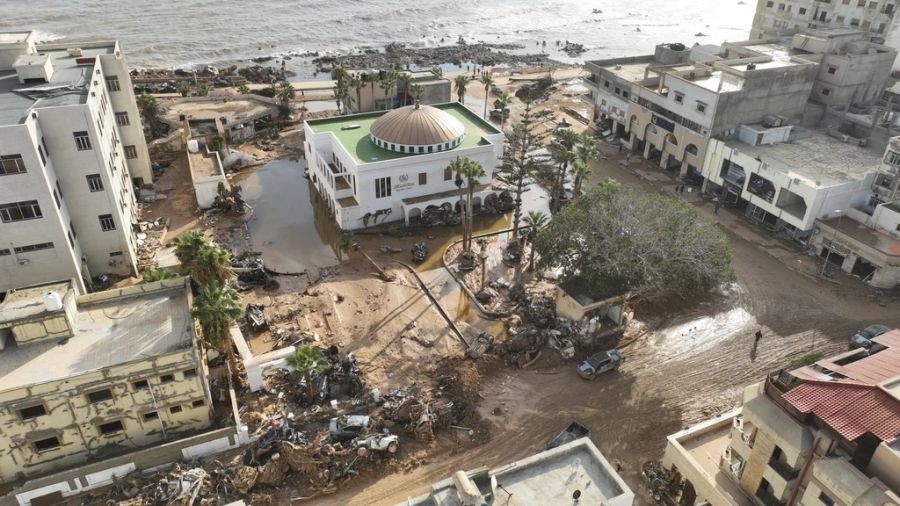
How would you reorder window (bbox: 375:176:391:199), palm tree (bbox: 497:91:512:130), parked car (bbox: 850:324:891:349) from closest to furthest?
parked car (bbox: 850:324:891:349) < window (bbox: 375:176:391:199) < palm tree (bbox: 497:91:512:130)

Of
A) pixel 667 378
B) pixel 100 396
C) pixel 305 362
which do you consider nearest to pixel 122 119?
pixel 100 396

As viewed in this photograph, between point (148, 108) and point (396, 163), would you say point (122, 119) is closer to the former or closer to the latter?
point (148, 108)

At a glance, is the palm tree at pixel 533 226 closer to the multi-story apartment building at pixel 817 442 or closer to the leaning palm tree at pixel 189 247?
the multi-story apartment building at pixel 817 442

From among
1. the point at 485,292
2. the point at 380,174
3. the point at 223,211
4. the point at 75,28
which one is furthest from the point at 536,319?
the point at 75,28

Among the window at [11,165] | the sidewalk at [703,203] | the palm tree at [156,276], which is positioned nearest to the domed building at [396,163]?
the sidewalk at [703,203]

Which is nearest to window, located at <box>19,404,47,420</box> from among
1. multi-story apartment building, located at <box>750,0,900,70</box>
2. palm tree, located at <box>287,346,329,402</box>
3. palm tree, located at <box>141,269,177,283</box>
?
palm tree, located at <box>141,269,177,283</box>

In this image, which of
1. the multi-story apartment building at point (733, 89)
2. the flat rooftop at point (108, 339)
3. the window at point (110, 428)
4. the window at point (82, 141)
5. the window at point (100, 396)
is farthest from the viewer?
the multi-story apartment building at point (733, 89)

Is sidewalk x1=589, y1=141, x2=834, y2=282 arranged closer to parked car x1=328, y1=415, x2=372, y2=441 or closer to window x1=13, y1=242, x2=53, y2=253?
parked car x1=328, y1=415, x2=372, y2=441
